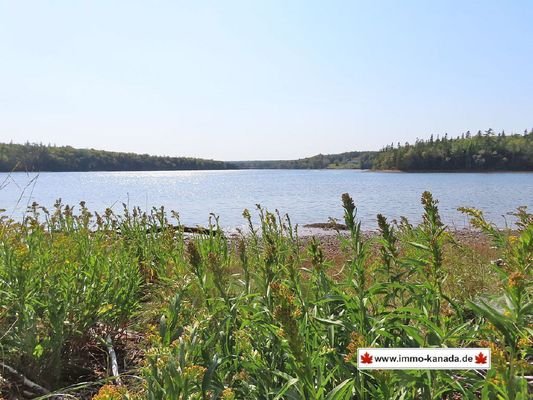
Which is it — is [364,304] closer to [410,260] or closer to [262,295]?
[410,260]

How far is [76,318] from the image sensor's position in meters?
2.66

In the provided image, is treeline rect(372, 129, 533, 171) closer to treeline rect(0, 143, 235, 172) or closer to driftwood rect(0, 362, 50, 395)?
treeline rect(0, 143, 235, 172)

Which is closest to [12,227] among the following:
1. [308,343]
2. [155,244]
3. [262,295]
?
[155,244]

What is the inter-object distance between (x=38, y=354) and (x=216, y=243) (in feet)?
9.37

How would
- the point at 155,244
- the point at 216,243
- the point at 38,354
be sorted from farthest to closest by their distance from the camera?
1. the point at 155,244
2. the point at 216,243
3. the point at 38,354

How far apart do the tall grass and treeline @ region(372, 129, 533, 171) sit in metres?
117

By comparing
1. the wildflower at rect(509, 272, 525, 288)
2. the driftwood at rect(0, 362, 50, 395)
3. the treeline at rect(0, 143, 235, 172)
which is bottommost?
A: the driftwood at rect(0, 362, 50, 395)

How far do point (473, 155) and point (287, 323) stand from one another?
394 ft

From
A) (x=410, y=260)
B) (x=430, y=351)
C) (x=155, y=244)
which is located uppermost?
(x=410, y=260)

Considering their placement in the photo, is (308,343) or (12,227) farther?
(12,227)

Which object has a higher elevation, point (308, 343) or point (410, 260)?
point (410, 260)
